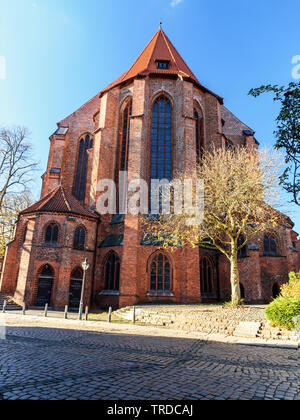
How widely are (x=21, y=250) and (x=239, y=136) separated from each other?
24.1m

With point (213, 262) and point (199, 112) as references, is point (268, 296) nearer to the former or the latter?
point (213, 262)

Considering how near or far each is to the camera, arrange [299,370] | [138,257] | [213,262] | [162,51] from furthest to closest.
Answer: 1. [162,51]
2. [213,262]
3. [138,257]
4. [299,370]

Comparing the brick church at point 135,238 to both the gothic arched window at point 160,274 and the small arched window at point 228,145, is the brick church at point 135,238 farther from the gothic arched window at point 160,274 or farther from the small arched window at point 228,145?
the small arched window at point 228,145

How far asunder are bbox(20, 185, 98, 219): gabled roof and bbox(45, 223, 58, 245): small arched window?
117 centimetres

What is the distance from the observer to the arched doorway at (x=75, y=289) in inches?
749

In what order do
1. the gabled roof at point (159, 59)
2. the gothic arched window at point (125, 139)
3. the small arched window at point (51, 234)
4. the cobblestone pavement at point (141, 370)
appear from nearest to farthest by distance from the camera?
the cobblestone pavement at point (141, 370) → the small arched window at point (51, 234) → the gabled roof at point (159, 59) → the gothic arched window at point (125, 139)

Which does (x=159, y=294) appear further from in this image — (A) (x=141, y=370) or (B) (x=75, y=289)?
(A) (x=141, y=370)

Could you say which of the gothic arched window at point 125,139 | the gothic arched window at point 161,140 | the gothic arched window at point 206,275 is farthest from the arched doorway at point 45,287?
the gothic arched window at point 206,275

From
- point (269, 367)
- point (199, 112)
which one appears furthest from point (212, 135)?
point (269, 367)

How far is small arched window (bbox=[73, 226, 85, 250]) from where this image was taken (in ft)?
66.6

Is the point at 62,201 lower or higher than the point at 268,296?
higher

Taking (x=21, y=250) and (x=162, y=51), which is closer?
(x=21, y=250)

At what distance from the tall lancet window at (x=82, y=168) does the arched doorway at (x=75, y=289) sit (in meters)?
8.52

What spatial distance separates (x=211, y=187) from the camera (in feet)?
53.1
